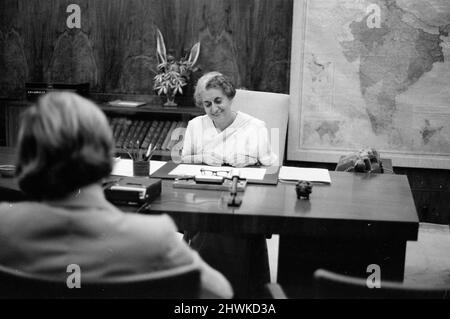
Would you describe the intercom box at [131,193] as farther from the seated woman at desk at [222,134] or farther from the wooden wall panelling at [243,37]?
the wooden wall panelling at [243,37]

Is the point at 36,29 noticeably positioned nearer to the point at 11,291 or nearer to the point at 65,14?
the point at 65,14

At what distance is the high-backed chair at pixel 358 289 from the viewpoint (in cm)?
136

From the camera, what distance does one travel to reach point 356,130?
4633mm

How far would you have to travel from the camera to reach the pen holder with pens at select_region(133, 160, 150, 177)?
280 centimetres

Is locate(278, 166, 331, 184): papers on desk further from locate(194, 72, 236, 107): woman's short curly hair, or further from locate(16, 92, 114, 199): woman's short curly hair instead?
locate(16, 92, 114, 199): woman's short curly hair

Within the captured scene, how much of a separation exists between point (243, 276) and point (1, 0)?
10.9 ft

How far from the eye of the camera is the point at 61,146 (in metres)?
1.38

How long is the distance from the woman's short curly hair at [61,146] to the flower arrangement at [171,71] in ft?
10.3

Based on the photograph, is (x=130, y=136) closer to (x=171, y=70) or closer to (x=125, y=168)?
(x=171, y=70)

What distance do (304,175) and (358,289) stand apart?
1549 mm

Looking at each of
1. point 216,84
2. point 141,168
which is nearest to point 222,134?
point 216,84

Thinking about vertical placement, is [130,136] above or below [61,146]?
below

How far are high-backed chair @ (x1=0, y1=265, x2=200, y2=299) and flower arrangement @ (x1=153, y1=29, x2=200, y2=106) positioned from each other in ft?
10.6

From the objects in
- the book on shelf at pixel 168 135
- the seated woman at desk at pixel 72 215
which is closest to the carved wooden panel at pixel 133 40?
the book on shelf at pixel 168 135
